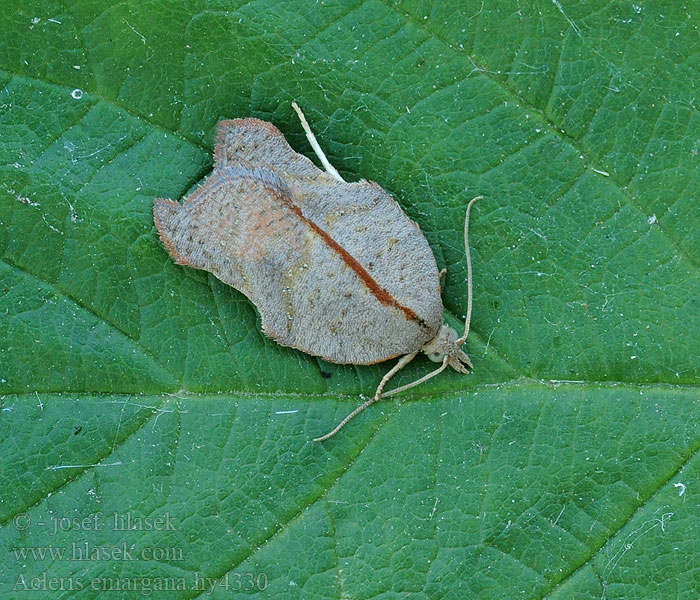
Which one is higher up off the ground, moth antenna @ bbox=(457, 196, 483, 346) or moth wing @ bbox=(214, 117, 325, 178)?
moth wing @ bbox=(214, 117, 325, 178)

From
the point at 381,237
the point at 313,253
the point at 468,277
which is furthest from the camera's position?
the point at 468,277

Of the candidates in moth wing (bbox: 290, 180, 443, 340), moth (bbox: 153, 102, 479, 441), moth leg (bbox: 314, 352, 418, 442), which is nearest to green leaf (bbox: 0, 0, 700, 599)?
moth leg (bbox: 314, 352, 418, 442)

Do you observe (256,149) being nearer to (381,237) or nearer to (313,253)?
(313,253)

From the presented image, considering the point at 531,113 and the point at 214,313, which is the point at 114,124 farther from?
the point at 531,113

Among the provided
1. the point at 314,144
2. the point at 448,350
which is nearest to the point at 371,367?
the point at 448,350

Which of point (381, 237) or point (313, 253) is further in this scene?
point (381, 237)

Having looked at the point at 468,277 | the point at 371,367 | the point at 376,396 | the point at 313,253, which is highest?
the point at 313,253

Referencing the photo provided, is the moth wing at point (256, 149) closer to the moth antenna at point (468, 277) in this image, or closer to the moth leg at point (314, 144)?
the moth leg at point (314, 144)

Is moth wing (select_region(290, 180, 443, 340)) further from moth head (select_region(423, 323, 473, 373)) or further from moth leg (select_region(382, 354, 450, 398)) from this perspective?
moth leg (select_region(382, 354, 450, 398))
